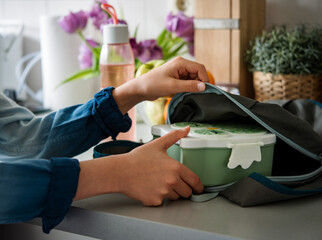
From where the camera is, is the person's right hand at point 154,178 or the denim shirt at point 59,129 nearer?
the person's right hand at point 154,178

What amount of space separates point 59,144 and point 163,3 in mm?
826

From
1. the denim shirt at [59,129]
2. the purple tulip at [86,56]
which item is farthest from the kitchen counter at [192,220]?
the purple tulip at [86,56]

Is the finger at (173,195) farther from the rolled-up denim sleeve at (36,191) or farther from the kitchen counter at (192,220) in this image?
the rolled-up denim sleeve at (36,191)

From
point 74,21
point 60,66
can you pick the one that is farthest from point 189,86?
point 60,66

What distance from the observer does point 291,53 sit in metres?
1.08

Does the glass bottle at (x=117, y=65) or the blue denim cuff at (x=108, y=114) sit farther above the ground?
the glass bottle at (x=117, y=65)

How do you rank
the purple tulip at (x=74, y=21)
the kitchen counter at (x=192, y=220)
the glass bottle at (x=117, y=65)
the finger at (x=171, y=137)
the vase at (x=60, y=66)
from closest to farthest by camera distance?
the kitchen counter at (x=192, y=220), the finger at (x=171, y=137), the glass bottle at (x=117, y=65), the purple tulip at (x=74, y=21), the vase at (x=60, y=66)

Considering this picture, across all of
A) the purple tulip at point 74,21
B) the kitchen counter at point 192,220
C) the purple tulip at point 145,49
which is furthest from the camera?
the purple tulip at point 74,21

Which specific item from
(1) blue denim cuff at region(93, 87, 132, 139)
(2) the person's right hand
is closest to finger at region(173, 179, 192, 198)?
(2) the person's right hand

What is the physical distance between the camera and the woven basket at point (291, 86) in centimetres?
109

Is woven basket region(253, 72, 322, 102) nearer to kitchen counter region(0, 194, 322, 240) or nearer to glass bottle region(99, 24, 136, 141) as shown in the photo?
glass bottle region(99, 24, 136, 141)

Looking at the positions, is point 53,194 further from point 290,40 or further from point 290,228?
point 290,40

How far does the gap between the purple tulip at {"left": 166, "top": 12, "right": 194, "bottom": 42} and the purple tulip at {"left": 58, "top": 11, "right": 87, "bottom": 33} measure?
0.25 metres

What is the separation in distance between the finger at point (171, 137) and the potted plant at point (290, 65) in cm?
52
